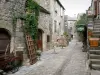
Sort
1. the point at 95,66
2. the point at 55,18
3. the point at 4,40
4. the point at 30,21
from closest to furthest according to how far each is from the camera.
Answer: the point at 95,66 < the point at 4,40 < the point at 30,21 < the point at 55,18

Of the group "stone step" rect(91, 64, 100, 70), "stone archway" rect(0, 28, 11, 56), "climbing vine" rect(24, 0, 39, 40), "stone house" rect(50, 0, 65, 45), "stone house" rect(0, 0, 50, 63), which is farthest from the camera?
"stone house" rect(50, 0, 65, 45)

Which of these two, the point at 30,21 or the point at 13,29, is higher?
the point at 30,21

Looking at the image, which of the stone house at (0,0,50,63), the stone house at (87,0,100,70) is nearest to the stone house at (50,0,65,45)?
the stone house at (87,0,100,70)

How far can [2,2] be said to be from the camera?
30.7 ft

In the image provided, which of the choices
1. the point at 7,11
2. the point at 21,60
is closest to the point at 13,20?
the point at 7,11

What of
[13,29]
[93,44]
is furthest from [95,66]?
[13,29]

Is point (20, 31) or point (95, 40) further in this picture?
point (20, 31)

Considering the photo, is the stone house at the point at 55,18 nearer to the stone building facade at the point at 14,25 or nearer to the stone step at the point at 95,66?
the stone building facade at the point at 14,25

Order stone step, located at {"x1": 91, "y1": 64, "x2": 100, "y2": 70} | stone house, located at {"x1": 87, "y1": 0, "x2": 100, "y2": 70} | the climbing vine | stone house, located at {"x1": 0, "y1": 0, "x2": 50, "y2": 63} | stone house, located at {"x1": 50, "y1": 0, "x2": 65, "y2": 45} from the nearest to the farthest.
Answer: stone step, located at {"x1": 91, "y1": 64, "x2": 100, "y2": 70} → stone house, located at {"x1": 87, "y1": 0, "x2": 100, "y2": 70} → stone house, located at {"x1": 0, "y1": 0, "x2": 50, "y2": 63} → the climbing vine → stone house, located at {"x1": 50, "y1": 0, "x2": 65, "y2": 45}

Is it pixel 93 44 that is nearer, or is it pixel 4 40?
pixel 93 44

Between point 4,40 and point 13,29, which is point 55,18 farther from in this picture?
point 4,40

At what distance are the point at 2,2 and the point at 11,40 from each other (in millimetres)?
2168

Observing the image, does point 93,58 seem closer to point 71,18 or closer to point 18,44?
point 18,44

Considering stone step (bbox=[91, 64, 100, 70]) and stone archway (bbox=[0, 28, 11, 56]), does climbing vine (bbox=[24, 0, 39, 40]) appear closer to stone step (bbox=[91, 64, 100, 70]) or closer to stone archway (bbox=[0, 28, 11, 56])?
stone archway (bbox=[0, 28, 11, 56])
